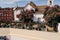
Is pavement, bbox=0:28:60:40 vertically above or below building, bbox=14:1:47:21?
below

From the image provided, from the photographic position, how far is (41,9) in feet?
10.3

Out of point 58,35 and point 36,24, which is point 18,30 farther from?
point 58,35

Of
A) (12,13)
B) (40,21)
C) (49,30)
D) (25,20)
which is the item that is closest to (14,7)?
(12,13)

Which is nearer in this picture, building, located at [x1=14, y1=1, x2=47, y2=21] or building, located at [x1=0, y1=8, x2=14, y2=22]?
building, located at [x1=14, y1=1, x2=47, y2=21]

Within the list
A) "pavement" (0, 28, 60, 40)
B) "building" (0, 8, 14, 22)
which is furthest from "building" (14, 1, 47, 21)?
"pavement" (0, 28, 60, 40)

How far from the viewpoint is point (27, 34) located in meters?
3.28

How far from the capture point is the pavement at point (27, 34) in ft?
10.0

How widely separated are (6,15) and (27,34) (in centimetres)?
50

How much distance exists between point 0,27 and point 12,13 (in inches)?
14.5

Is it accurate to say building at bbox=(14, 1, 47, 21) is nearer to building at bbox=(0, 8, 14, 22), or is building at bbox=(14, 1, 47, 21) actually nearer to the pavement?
building at bbox=(0, 8, 14, 22)

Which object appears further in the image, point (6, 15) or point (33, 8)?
point (6, 15)

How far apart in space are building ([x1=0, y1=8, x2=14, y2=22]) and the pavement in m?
0.18

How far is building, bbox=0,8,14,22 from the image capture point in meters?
3.34

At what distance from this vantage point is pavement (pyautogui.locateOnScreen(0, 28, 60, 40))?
3.06 meters
